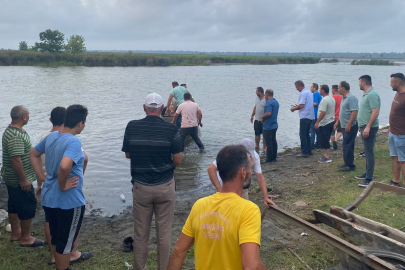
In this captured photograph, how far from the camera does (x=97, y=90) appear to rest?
30.8 m

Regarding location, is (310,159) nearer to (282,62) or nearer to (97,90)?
(97,90)

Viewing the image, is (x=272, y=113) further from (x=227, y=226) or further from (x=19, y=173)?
(x=227, y=226)

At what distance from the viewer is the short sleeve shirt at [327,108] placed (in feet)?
31.7

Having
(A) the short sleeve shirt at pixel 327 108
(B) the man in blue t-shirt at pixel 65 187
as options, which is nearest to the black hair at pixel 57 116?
(B) the man in blue t-shirt at pixel 65 187

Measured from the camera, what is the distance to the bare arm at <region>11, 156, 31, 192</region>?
4594 mm

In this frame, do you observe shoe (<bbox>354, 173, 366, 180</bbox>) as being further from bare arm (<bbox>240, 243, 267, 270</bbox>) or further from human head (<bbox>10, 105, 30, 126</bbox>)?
human head (<bbox>10, 105, 30, 126</bbox>)

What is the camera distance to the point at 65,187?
373 cm

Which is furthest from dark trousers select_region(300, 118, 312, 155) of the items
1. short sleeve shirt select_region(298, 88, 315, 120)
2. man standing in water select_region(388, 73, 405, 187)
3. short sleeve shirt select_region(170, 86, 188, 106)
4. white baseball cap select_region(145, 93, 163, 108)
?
white baseball cap select_region(145, 93, 163, 108)

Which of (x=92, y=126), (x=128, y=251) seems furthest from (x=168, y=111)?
(x=128, y=251)

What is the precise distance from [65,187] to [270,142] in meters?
7.54

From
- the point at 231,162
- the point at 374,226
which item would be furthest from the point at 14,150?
the point at 374,226

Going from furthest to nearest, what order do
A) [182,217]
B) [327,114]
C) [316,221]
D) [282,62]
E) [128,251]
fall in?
1. [282,62]
2. [327,114]
3. [182,217]
4. [128,251]
5. [316,221]

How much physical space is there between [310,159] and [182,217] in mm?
5748

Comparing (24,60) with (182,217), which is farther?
(24,60)
